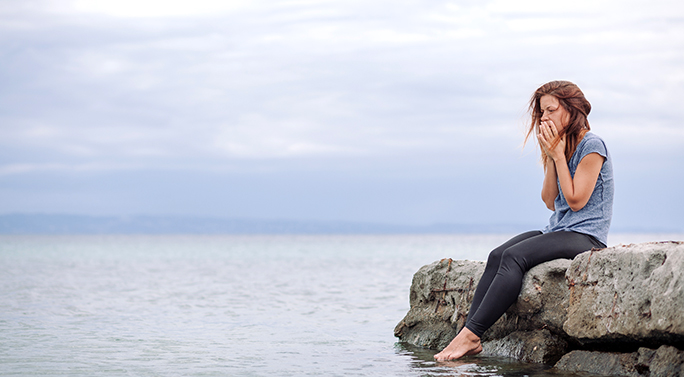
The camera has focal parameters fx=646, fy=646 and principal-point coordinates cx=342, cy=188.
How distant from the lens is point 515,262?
4.99m

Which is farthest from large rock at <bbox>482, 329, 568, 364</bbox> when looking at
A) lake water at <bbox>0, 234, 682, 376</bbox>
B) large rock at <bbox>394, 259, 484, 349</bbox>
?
large rock at <bbox>394, 259, 484, 349</bbox>

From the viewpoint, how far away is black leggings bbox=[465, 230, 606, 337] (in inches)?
194

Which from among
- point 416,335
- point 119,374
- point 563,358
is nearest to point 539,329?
point 563,358

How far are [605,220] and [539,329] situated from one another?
104cm

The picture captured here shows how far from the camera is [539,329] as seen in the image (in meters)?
5.27

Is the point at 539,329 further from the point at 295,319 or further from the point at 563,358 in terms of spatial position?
the point at 295,319

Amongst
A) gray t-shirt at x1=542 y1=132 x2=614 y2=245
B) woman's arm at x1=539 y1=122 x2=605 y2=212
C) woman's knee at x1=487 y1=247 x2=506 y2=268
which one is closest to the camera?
woman's arm at x1=539 y1=122 x2=605 y2=212

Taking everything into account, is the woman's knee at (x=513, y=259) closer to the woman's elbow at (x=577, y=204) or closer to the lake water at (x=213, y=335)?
the woman's elbow at (x=577, y=204)

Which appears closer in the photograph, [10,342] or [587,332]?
[587,332]

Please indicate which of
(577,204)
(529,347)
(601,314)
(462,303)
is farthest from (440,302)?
(601,314)

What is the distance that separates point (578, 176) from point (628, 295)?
1000mm

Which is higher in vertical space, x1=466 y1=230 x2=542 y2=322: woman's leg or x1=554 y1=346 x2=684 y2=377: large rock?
x1=466 y1=230 x2=542 y2=322: woman's leg

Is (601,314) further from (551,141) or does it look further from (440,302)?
(440,302)

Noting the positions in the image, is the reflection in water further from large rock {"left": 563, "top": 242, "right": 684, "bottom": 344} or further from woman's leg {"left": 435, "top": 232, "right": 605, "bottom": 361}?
large rock {"left": 563, "top": 242, "right": 684, "bottom": 344}
